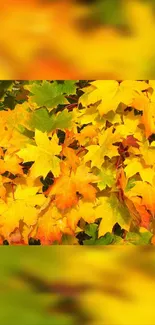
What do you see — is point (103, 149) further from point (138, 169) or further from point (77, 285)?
point (77, 285)

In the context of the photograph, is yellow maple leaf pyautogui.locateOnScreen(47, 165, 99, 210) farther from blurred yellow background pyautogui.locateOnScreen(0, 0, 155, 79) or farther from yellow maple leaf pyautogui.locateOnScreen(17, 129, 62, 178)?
blurred yellow background pyautogui.locateOnScreen(0, 0, 155, 79)

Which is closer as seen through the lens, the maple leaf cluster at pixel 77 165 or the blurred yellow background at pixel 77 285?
the blurred yellow background at pixel 77 285

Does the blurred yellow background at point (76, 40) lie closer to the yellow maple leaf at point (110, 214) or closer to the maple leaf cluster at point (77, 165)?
the maple leaf cluster at point (77, 165)

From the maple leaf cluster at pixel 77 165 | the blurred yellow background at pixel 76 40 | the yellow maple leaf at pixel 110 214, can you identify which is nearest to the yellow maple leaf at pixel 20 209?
the maple leaf cluster at pixel 77 165

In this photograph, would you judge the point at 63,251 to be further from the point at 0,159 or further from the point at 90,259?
the point at 0,159

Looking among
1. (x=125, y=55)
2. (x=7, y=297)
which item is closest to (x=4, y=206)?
(x=7, y=297)

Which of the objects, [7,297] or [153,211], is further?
[153,211]
